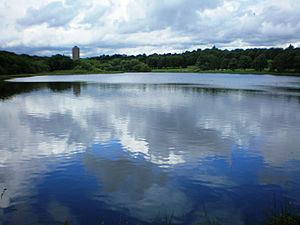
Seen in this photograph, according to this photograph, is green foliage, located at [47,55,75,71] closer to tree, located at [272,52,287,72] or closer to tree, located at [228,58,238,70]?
tree, located at [228,58,238,70]

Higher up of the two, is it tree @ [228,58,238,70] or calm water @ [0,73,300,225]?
tree @ [228,58,238,70]

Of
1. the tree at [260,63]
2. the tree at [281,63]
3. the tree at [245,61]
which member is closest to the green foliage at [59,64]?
the tree at [245,61]

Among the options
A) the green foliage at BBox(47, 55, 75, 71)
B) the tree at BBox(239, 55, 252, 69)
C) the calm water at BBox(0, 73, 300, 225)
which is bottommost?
the calm water at BBox(0, 73, 300, 225)

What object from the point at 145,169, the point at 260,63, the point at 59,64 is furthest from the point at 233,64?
the point at 145,169

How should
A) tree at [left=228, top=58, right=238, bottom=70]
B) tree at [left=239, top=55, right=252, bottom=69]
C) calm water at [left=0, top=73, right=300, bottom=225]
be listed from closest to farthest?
calm water at [left=0, top=73, right=300, bottom=225], tree at [left=239, top=55, right=252, bottom=69], tree at [left=228, top=58, right=238, bottom=70]

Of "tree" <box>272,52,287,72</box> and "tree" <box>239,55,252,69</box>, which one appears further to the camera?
"tree" <box>239,55,252,69</box>

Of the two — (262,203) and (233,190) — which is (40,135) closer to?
(233,190)

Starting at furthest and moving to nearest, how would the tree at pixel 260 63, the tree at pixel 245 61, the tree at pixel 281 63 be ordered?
the tree at pixel 245 61 < the tree at pixel 260 63 < the tree at pixel 281 63

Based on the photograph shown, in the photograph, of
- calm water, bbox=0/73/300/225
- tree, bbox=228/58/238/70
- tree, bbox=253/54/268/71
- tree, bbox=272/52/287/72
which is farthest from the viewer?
tree, bbox=228/58/238/70

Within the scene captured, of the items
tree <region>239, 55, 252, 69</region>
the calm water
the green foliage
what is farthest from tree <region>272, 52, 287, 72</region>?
the calm water

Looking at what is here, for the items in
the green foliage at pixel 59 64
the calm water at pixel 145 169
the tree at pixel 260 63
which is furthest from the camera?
the green foliage at pixel 59 64

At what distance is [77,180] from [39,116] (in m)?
16.1

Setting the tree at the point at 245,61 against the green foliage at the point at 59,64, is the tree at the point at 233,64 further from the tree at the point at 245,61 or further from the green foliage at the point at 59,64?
the green foliage at the point at 59,64

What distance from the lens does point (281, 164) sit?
605 inches
